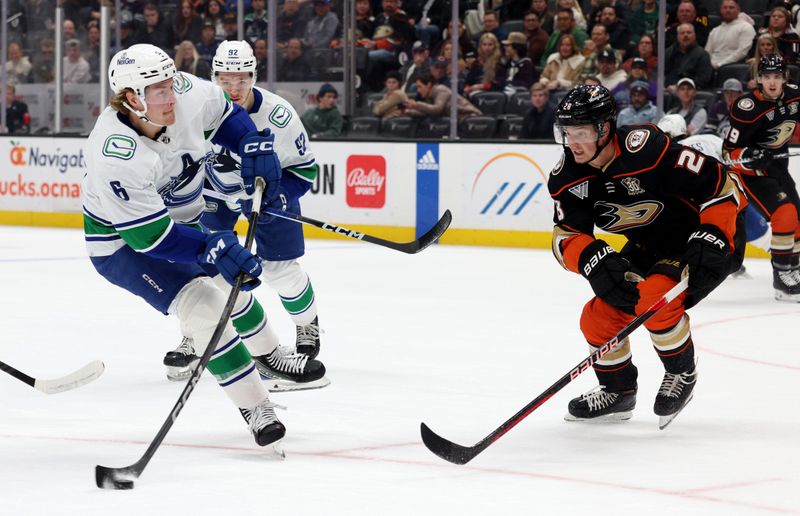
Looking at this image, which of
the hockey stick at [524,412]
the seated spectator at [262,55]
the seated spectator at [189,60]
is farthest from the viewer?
the seated spectator at [189,60]

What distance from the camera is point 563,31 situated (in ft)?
31.8

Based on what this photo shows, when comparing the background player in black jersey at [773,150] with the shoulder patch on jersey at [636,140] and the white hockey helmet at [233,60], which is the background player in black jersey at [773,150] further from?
the shoulder patch on jersey at [636,140]

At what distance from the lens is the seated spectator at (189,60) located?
10727 millimetres

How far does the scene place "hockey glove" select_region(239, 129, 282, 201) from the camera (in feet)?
12.3

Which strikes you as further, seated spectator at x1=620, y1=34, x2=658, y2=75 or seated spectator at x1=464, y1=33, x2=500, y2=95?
seated spectator at x1=464, y1=33, x2=500, y2=95

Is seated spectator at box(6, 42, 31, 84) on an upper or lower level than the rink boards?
upper

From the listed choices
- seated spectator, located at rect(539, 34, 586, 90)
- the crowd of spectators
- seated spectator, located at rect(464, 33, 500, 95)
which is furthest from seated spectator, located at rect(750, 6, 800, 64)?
seated spectator, located at rect(464, 33, 500, 95)

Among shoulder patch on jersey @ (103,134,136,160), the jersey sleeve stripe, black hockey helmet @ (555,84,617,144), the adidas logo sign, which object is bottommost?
the adidas logo sign

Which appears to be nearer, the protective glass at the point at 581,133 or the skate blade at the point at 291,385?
the protective glass at the point at 581,133

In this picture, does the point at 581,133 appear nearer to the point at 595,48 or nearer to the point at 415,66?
the point at 595,48

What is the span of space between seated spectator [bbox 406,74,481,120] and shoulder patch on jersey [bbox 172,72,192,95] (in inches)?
243

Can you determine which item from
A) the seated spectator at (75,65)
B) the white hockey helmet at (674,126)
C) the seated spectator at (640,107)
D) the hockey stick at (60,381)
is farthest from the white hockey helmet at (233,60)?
the seated spectator at (75,65)

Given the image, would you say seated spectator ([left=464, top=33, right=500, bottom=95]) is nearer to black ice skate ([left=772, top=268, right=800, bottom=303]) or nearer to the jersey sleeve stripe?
black ice skate ([left=772, top=268, right=800, bottom=303])

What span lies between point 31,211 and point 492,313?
A: 21.1 ft
